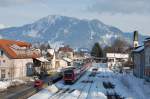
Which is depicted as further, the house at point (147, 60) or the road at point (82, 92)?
the house at point (147, 60)

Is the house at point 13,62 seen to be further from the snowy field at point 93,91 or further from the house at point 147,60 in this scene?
the house at point 147,60

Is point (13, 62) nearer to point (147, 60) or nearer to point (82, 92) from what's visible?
point (147, 60)

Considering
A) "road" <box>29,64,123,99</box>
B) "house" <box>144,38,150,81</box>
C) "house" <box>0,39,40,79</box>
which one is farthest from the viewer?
"house" <box>0,39,40,79</box>

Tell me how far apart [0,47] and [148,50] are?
2934 centimetres

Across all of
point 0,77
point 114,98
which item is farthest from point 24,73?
point 114,98

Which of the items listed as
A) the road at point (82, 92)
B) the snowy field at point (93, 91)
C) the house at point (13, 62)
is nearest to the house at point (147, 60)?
the snowy field at point (93, 91)

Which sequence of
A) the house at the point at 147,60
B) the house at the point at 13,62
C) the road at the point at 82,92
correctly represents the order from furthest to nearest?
1. the house at the point at 13,62
2. the house at the point at 147,60
3. the road at the point at 82,92

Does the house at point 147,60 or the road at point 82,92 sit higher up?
the house at point 147,60

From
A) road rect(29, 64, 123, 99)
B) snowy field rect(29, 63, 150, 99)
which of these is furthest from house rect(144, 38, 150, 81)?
road rect(29, 64, 123, 99)

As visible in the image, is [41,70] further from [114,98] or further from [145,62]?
[114,98]

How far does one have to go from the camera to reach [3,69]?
8762 cm

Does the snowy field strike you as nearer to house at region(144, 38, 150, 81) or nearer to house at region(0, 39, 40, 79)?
house at region(144, 38, 150, 81)

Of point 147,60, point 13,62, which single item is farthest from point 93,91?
point 13,62

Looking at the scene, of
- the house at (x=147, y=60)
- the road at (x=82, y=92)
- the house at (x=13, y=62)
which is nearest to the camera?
the road at (x=82, y=92)
